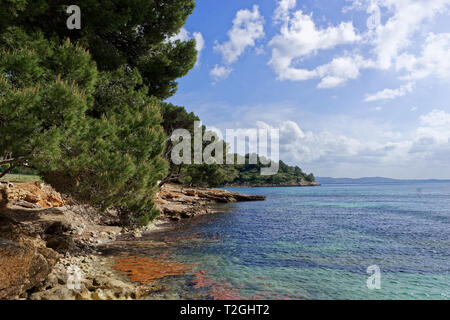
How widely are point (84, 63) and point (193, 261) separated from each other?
384 inches

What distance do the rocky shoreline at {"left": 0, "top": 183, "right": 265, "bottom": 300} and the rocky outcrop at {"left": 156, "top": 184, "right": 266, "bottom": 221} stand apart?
7484mm

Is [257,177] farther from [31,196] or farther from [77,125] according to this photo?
[77,125]

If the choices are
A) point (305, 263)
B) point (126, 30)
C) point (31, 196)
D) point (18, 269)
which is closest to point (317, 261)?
point (305, 263)

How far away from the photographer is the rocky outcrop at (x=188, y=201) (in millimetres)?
27591

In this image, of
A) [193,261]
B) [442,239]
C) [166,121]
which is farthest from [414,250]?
[166,121]

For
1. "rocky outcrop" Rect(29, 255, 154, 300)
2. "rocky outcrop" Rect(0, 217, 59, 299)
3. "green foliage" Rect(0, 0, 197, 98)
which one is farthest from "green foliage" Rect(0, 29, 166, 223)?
"rocky outcrop" Rect(29, 255, 154, 300)

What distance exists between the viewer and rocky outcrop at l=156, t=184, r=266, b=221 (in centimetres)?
2759

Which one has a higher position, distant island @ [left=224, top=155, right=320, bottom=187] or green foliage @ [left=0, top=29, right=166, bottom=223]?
green foliage @ [left=0, top=29, right=166, bottom=223]

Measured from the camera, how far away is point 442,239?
18.1 m

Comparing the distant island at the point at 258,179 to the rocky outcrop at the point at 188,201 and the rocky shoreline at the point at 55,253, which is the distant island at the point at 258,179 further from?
the rocky shoreline at the point at 55,253

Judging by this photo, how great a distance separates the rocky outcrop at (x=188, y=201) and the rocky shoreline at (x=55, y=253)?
748 centimetres

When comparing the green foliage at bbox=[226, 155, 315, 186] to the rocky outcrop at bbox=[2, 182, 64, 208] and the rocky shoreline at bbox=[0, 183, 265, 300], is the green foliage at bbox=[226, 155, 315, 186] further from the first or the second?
the rocky shoreline at bbox=[0, 183, 265, 300]

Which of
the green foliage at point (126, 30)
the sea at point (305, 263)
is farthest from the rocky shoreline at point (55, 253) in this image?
the green foliage at point (126, 30)

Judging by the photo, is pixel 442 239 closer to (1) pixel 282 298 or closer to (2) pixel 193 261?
(1) pixel 282 298
